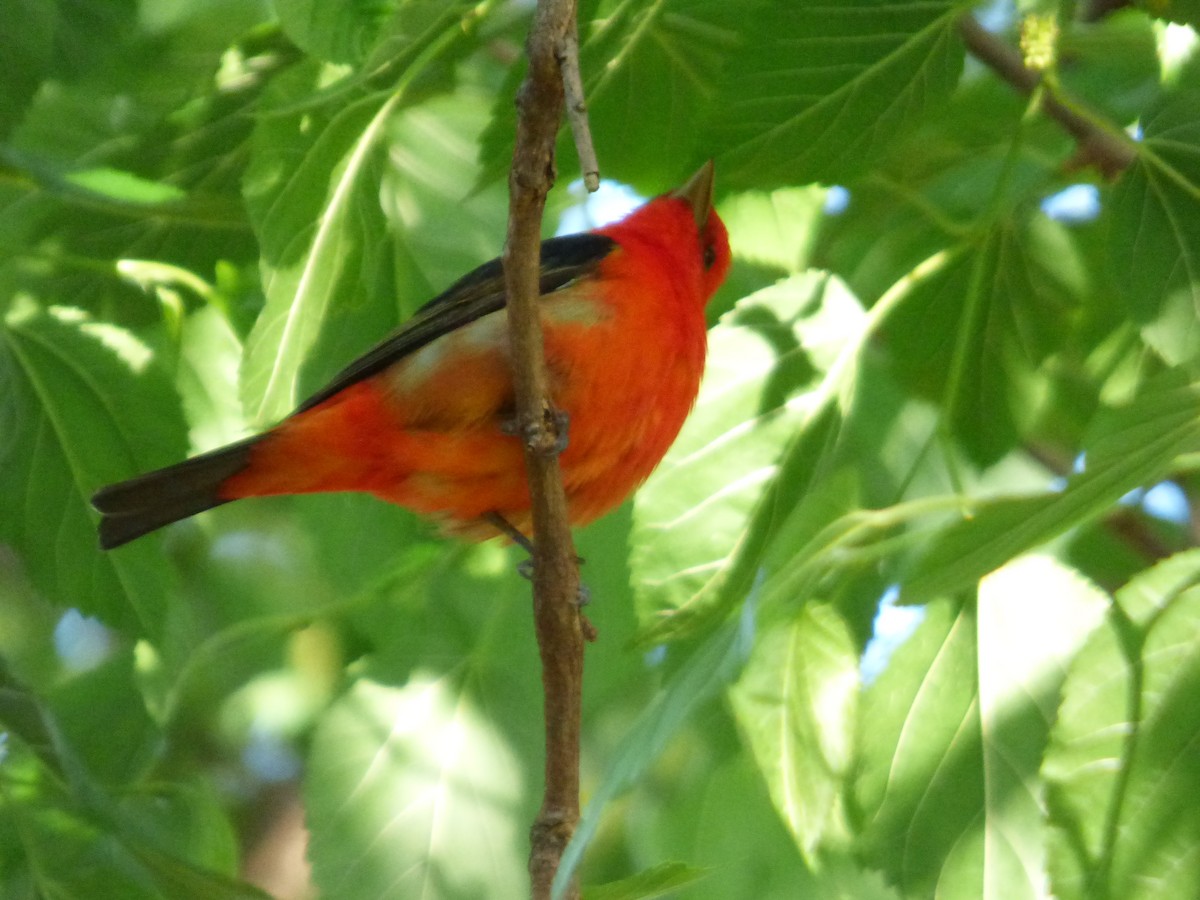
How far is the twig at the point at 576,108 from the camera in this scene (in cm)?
167

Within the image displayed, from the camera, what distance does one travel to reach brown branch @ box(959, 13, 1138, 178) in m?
3.19

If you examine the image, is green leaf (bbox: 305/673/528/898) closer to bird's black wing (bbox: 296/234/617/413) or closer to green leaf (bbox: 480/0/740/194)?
bird's black wing (bbox: 296/234/617/413)

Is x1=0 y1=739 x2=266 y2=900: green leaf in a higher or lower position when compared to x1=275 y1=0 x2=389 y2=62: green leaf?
lower

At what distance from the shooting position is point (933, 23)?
9.16 feet

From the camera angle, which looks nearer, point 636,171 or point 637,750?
point 637,750

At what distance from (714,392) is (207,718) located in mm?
3816

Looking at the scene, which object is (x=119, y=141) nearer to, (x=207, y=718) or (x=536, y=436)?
(x=536, y=436)

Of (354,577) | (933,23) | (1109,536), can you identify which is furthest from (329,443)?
(1109,536)

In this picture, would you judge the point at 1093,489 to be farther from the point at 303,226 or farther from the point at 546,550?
the point at 303,226

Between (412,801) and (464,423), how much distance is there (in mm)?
865

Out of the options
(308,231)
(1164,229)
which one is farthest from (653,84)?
(1164,229)

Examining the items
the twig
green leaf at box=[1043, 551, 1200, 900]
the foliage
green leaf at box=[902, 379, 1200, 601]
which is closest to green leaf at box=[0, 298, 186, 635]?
the foliage

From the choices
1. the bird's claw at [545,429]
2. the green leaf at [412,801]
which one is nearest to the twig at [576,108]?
the bird's claw at [545,429]

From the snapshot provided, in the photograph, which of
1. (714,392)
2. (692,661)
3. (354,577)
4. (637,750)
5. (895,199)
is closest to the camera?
(637,750)
